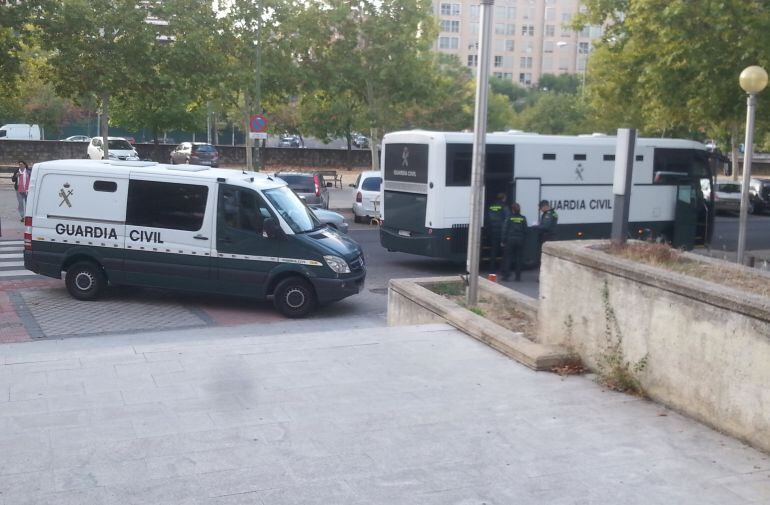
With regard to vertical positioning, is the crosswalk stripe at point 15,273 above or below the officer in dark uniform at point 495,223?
below

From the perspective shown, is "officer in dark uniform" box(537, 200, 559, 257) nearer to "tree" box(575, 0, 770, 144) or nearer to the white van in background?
"tree" box(575, 0, 770, 144)

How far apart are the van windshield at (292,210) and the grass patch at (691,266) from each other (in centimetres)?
637

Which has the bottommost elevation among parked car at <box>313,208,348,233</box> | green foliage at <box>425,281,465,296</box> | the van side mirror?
green foliage at <box>425,281,465,296</box>

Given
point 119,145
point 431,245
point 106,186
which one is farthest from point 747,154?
point 119,145

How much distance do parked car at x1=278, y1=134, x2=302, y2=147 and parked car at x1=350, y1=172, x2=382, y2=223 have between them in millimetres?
43409

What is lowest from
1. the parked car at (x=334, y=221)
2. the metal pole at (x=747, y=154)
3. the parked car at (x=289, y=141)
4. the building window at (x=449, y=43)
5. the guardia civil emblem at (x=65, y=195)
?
the parked car at (x=334, y=221)

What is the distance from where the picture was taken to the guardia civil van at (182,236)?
13148mm

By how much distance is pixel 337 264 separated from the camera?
43.3 ft

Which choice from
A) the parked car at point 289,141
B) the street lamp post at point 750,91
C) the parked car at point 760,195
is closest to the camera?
the street lamp post at point 750,91

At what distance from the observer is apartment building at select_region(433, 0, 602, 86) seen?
10662 centimetres

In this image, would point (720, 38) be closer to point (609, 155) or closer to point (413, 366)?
point (609, 155)

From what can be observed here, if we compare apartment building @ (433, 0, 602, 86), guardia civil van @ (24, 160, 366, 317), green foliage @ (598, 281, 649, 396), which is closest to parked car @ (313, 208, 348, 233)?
guardia civil van @ (24, 160, 366, 317)

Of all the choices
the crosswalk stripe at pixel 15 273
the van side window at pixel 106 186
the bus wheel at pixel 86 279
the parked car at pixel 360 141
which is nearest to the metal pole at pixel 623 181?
the van side window at pixel 106 186

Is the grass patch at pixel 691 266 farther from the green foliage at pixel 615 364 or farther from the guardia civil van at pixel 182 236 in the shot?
the guardia civil van at pixel 182 236
